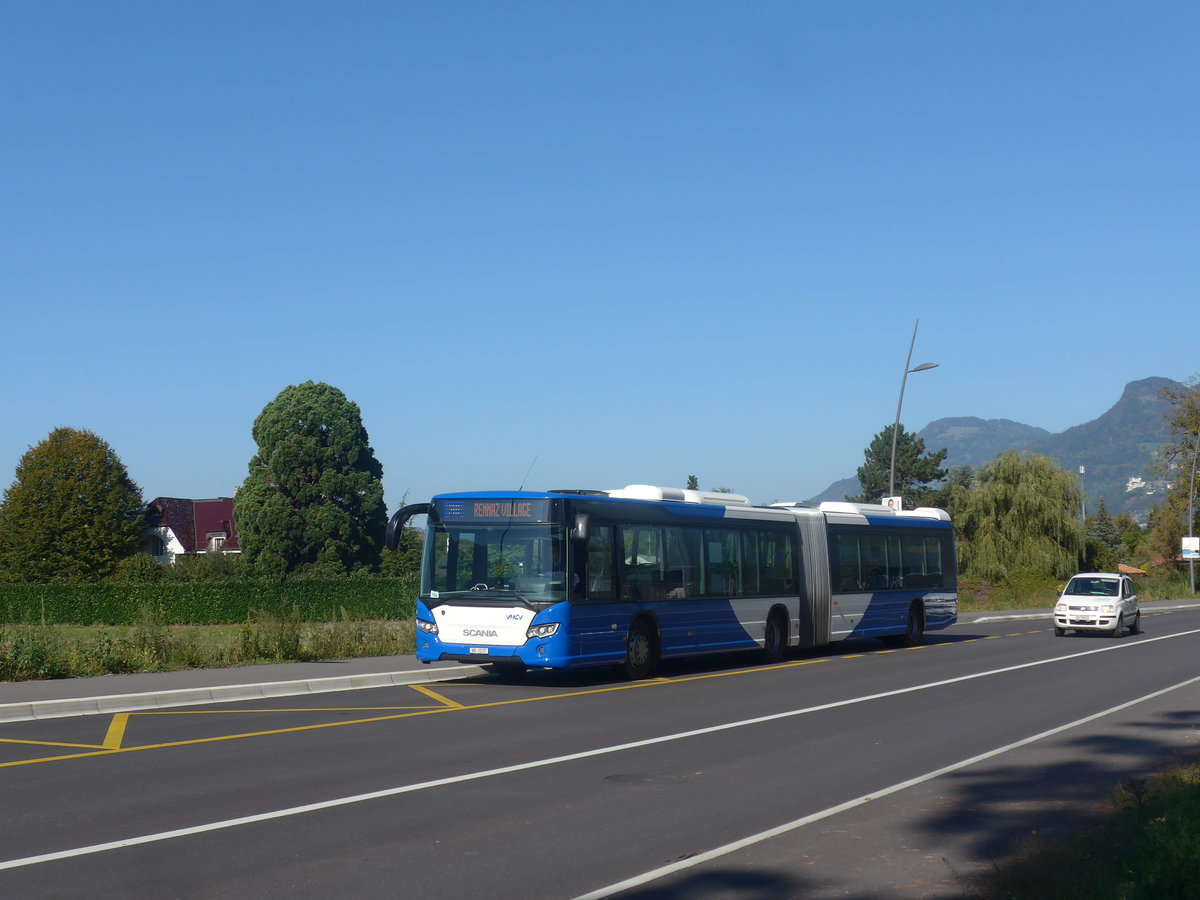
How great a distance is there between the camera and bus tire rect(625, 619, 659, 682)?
1911cm

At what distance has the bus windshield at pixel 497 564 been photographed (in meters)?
17.7

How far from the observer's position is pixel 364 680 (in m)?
18.1

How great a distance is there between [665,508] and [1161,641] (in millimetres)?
15784

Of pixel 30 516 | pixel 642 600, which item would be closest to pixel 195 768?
pixel 642 600

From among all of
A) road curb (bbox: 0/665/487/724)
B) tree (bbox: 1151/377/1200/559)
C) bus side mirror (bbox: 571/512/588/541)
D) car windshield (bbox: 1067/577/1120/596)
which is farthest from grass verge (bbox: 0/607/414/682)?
tree (bbox: 1151/377/1200/559)

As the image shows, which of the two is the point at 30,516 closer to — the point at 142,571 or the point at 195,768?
A: the point at 142,571

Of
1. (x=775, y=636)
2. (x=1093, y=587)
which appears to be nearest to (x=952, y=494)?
(x=1093, y=587)

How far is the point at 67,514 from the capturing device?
246 feet

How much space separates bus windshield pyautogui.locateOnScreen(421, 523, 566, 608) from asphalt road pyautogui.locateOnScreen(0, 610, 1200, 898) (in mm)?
1441

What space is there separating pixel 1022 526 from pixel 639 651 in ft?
153

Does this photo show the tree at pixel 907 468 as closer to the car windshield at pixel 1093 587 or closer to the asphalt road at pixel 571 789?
the car windshield at pixel 1093 587

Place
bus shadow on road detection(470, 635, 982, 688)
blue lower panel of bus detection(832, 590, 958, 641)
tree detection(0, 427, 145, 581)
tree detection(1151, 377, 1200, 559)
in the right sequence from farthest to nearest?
tree detection(1151, 377, 1200, 559) < tree detection(0, 427, 145, 581) < blue lower panel of bus detection(832, 590, 958, 641) < bus shadow on road detection(470, 635, 982, 688)

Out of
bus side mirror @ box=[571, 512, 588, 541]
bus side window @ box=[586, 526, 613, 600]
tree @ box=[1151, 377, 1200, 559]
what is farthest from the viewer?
tree @ box=[1151, 377, 1200, 559]

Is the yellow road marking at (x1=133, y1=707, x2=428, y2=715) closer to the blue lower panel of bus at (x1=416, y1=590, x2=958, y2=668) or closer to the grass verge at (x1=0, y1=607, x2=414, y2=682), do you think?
the blue lower panel of bus at (x1=416, y1=590, x2=958, y2=668)
